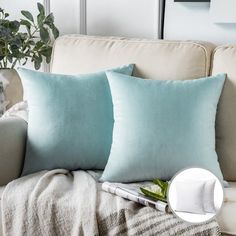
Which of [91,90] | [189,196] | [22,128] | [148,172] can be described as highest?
[189,196]

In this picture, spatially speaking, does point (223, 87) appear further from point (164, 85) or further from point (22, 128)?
point (22, 128)

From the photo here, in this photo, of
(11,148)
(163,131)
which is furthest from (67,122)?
(163,131)

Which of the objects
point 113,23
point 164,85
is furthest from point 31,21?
point 164,85

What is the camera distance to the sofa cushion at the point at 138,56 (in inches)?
69.5

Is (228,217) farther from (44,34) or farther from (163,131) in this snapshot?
(44,34)

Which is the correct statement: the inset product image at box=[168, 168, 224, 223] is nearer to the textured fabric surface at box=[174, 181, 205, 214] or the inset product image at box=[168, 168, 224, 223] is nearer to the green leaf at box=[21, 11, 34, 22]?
the textured fabric surface at box=[174, 181, 205, 214]

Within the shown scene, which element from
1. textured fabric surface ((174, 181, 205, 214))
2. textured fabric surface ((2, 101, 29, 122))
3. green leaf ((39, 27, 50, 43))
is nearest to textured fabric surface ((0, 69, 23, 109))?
green leaf ((39, 27, 50, 43))

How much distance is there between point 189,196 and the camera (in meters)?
0.69

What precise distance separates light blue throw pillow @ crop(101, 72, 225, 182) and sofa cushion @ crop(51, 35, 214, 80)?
15 centimetres

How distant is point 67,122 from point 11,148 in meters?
0.21

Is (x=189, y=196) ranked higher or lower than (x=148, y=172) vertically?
higher

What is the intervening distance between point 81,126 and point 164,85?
331 millimetres

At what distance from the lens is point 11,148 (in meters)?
1.57

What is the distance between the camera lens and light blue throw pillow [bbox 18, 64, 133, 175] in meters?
1.62
